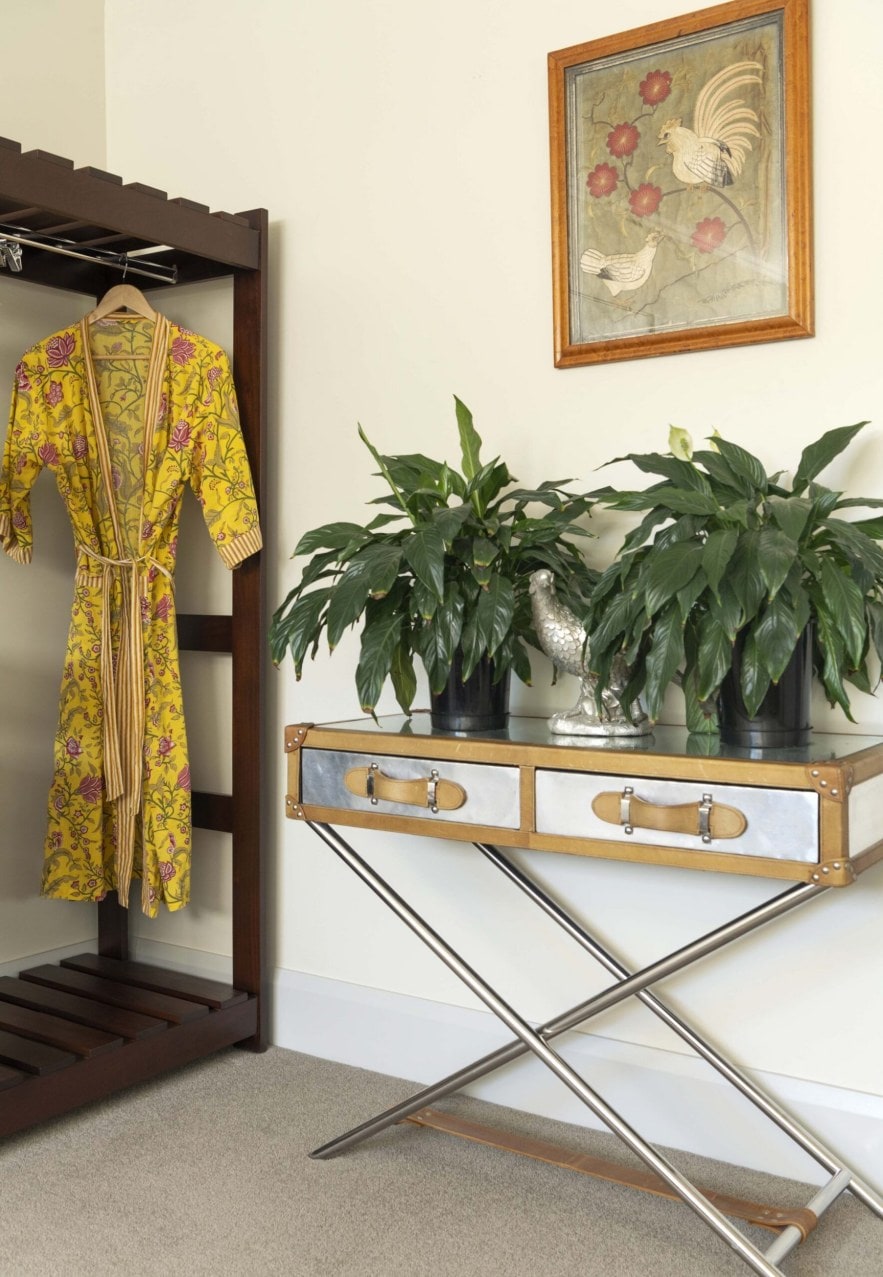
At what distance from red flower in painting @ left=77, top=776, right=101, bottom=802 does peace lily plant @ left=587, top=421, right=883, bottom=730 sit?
148cm

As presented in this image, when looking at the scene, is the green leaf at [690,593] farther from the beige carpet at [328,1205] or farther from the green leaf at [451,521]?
the beige carpet at [328,1205]

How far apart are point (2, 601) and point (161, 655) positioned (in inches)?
18.5

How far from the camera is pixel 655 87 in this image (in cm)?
232

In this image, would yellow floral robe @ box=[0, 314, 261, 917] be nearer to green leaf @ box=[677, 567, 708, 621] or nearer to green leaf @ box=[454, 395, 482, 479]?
green leaf @ box=[454, 395, 482, 479]

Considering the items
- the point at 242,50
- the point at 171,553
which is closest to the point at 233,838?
the point at 171,553

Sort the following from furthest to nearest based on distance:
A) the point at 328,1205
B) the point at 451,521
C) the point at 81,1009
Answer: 1. the point at 81,1009
2. the point at 328,1205
3. the point at 451,521

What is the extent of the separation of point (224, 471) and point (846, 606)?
5.09 feet

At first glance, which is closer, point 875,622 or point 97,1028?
point 875,622

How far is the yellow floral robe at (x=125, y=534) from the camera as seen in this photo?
276 cm

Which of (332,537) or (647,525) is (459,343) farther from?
(647,525)

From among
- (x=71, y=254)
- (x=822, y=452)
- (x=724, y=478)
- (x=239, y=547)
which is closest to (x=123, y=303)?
(x=71, y=254)

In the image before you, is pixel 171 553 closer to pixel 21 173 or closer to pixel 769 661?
pixel 21 173

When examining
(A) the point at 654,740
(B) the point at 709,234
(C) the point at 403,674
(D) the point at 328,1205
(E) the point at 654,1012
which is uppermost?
(B) the point at 709,234

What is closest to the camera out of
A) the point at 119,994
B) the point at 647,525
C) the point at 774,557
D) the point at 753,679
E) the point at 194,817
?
the point at 774,557
